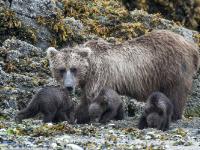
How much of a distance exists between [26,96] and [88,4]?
449cm

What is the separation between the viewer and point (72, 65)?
15.2 meters

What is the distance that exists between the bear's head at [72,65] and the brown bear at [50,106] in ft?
1.22

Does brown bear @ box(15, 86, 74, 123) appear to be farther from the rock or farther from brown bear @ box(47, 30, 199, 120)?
the rock

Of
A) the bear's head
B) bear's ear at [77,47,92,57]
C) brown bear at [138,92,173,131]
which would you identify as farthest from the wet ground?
bear's ear at [77,47,92,57]

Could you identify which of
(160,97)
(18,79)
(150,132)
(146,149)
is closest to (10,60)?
(18,79)

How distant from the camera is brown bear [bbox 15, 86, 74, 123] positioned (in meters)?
14.5

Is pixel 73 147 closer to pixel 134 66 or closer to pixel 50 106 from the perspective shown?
pixel 50 106

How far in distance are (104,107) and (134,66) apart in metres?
1.43

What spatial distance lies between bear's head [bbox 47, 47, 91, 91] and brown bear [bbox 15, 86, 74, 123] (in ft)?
1.22

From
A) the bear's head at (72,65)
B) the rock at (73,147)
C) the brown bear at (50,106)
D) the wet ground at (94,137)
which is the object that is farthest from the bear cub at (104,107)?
the rock at (73,147)

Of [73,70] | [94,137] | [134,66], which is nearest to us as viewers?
[94,137]

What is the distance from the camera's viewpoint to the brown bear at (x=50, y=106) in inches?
570

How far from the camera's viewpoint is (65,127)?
13141 mm

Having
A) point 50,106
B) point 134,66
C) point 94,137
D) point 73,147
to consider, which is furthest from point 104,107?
point 73,147
